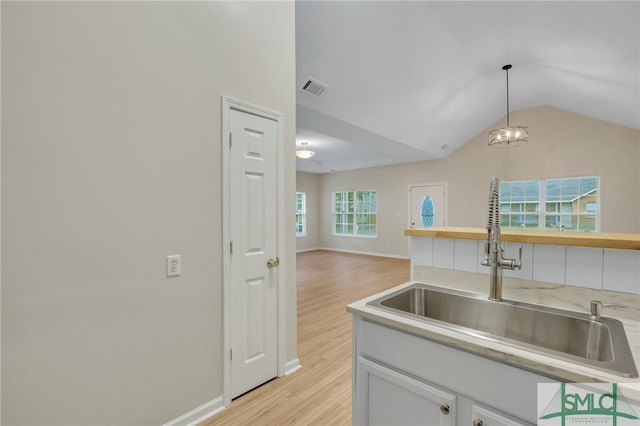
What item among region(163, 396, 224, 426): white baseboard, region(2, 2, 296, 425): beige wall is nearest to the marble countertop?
region(2, 2, 296, 425): beige wall

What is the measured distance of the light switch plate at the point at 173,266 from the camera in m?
1.58

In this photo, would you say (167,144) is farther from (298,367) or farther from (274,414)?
(298,367)

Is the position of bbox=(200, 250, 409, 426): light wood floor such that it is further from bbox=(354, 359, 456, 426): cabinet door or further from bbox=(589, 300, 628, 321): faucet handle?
bbox=(589, 300, 628, 321): faucet handle

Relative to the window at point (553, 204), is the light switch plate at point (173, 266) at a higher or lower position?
lower

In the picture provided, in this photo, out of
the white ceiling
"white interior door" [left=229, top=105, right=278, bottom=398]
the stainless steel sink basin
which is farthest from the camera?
the white ceiling

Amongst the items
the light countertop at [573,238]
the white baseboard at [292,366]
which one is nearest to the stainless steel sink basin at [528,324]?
the light countertop at [573,238]

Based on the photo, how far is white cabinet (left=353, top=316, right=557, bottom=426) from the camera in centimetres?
85

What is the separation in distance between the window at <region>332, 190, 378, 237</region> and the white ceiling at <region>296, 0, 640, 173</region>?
326cm

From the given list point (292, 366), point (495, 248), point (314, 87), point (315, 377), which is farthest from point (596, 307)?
point (314, 87)

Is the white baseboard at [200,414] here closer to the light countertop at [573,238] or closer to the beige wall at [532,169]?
the light countertop at [573,238]

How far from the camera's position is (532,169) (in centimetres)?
565

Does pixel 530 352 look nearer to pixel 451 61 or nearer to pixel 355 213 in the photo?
pixel 451 61

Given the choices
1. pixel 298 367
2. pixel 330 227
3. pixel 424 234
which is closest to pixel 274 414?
pixel 298 367

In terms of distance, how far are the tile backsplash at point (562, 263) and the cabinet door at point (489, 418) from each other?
0.71m
